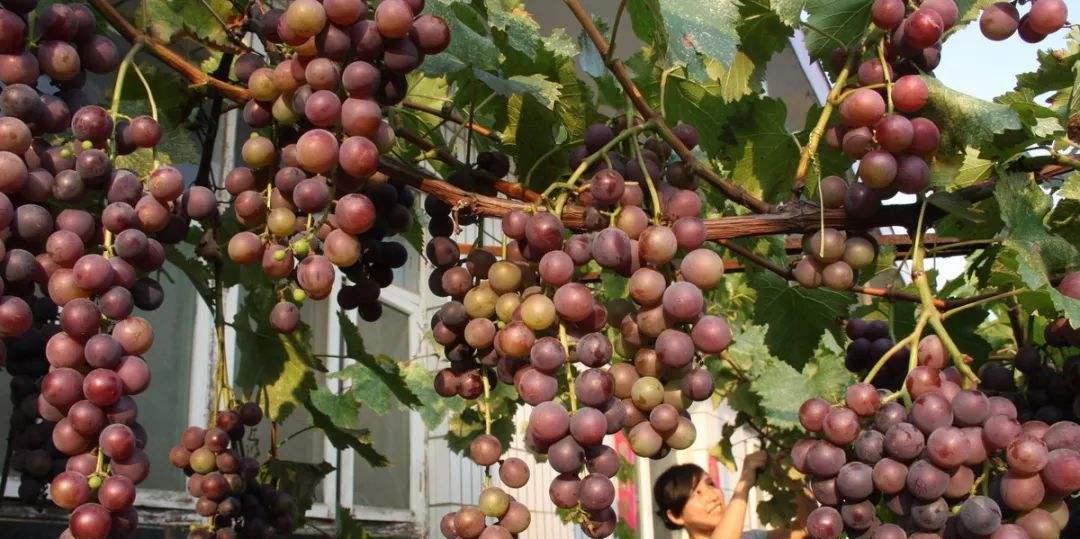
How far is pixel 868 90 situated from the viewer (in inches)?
36.9

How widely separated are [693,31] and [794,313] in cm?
38

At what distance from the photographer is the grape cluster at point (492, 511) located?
827 mm

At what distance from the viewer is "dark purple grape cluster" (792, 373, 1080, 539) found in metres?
0.81

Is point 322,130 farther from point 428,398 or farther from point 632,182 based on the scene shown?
point 428,398

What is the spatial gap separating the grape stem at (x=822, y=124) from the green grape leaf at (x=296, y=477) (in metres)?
0.82

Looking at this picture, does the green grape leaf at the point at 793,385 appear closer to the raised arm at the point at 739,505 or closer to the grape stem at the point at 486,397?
the raised arm at the point at 739,505

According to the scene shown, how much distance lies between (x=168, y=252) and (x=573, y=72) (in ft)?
1.71

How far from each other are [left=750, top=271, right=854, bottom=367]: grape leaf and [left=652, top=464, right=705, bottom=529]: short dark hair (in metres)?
1.86

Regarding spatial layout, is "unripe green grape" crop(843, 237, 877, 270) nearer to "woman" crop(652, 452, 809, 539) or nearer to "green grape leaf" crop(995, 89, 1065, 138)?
"green grape leaf" crop(995, 89, 1065, 138)

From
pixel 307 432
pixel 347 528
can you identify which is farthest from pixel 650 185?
pixel 307 432

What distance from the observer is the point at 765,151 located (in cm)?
125

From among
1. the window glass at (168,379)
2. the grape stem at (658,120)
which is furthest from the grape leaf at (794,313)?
the window glass at (168,379)

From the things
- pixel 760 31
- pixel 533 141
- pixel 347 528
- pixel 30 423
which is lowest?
pixel 347 528

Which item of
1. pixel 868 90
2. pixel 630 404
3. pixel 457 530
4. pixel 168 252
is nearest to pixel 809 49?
pixel 868 90
